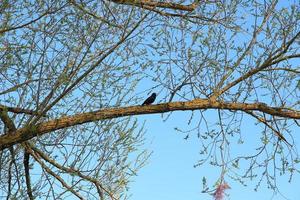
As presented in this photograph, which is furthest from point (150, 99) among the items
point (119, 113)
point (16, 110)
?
point (16, 110)

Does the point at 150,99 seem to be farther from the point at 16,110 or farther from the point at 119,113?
the point at 16,110

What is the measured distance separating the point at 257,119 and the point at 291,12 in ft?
4.80

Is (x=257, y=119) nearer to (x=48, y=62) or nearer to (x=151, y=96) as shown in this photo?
(x=151, y=96)

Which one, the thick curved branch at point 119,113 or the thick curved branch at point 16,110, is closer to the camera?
the thick curved branch at point 119,113

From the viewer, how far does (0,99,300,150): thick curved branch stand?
6844mm

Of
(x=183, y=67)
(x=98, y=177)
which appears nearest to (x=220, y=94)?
(x=183, y=67)

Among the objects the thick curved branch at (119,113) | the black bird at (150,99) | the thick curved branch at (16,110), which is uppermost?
the thick curved branch at (16,110)

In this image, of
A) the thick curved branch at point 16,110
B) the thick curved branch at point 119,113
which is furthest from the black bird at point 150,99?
the thick curved branch at point 16,110

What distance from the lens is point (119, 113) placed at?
6973 millimetres

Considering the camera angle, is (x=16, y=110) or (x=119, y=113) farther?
(x=16, y=110)

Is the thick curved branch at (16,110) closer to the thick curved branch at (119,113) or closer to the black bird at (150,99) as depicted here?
the thick curved branch at (119,113)

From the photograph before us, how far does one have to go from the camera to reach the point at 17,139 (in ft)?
22.5

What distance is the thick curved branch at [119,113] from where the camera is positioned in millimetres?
6844

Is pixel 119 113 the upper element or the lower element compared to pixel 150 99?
lower
